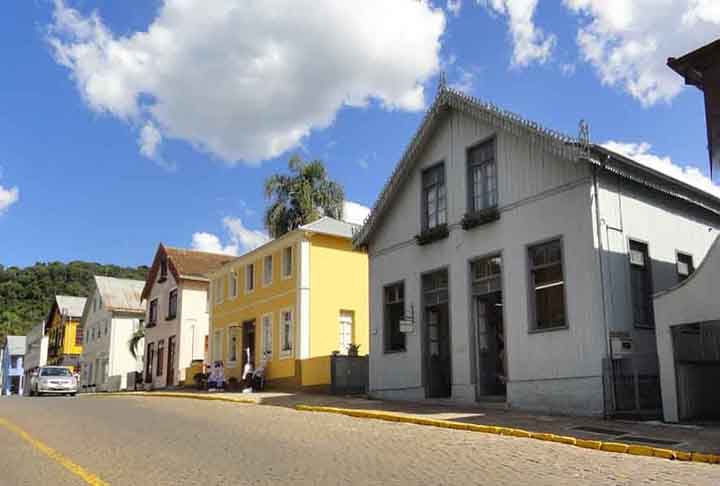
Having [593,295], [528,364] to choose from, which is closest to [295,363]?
[528,364]

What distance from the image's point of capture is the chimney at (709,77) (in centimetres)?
1423

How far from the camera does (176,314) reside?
40.2m

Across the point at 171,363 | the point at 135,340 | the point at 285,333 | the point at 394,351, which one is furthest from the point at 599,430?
the point at 135,340

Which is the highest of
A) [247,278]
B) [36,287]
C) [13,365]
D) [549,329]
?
[36,287]

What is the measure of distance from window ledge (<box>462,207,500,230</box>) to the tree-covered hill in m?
69.4

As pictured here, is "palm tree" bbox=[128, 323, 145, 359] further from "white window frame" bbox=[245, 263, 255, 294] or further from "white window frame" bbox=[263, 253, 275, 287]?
"white window frame" bbox=[263, 253, 275, 287]

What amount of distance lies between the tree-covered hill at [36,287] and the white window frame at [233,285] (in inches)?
2021

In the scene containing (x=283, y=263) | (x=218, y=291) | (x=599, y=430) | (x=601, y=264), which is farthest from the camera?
(x=218, y=291)

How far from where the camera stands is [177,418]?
17.0 metres

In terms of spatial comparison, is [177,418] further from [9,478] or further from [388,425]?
[9,478]

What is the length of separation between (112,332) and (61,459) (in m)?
Answer: 43.6

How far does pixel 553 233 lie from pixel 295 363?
1370 cm

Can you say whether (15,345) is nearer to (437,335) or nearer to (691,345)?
(437,335)

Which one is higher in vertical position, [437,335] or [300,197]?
[300,197]
